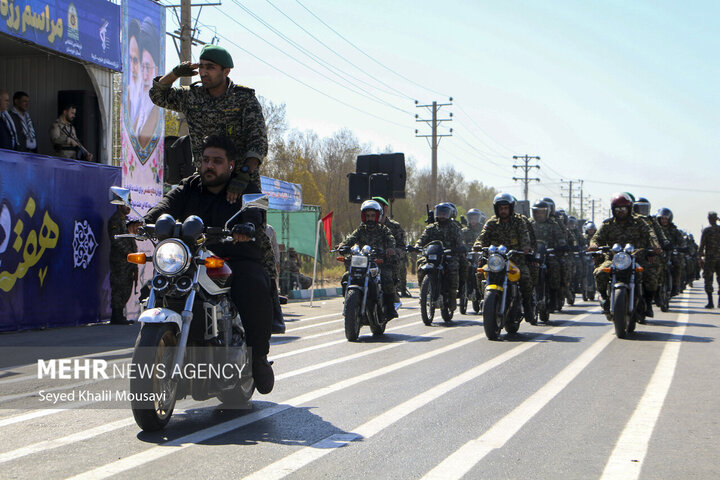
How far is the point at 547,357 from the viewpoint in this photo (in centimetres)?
1016

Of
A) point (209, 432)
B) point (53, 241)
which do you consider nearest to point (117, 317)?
point (53, 241)

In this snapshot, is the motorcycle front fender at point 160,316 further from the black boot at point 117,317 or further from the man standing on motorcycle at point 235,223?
the black boot at point 117,317

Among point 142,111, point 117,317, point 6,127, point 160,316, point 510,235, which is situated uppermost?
point 142,111

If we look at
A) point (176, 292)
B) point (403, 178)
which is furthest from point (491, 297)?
point (403, 178)

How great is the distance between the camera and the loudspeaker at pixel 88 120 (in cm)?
1755

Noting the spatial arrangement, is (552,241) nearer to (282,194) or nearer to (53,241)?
(282,194)

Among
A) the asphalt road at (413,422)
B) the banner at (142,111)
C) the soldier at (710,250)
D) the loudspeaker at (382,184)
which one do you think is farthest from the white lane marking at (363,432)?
the loudspeaker at (382,184)

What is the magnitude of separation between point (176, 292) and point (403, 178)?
17320 millimetres

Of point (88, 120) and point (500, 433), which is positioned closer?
point (500, 433)

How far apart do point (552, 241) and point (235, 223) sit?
40.0 ft

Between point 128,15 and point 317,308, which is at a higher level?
point 128,15

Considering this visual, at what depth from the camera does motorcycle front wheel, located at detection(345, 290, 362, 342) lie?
474 inches

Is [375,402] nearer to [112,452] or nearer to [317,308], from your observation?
[112,452]

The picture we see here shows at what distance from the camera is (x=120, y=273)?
15234mm
